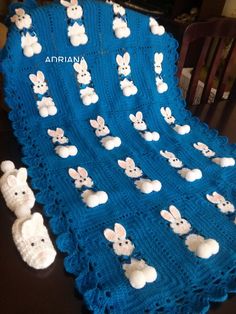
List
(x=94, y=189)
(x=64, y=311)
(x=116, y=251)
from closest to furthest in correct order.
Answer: (x=64, y=311) < (x=116, y=251) < (x=94, y=189)

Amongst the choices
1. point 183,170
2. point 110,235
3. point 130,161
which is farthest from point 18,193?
point 183,170

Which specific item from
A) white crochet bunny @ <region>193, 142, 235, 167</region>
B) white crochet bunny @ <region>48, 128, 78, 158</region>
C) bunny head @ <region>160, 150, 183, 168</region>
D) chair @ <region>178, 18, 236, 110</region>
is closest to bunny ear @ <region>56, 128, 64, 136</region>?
white crochet bunny @ <region>48, 128, 78, 158</region>

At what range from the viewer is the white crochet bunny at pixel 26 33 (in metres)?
0.94

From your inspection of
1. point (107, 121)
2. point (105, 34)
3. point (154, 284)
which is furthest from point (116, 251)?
point (105, 34)

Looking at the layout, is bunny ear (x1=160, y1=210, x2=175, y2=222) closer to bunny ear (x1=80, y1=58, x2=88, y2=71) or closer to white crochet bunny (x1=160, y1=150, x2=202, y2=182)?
white crochet bunny (x1=160, y1=150, x2=202, y2=182)

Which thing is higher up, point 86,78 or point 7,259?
point 86,78

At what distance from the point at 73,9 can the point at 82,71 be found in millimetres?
181

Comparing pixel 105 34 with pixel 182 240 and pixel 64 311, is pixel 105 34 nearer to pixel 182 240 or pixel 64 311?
pixel 182 240

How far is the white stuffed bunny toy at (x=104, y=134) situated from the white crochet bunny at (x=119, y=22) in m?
0.28

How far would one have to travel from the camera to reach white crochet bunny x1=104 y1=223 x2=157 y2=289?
0.62 metres

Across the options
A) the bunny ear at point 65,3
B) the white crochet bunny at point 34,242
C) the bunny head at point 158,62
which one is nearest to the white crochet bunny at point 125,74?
the bunny head at point 158,62

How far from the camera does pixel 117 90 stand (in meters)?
1.13

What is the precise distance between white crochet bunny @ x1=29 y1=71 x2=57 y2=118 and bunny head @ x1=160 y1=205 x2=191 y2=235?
1.53 ft

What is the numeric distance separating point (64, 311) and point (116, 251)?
0.53 feet
